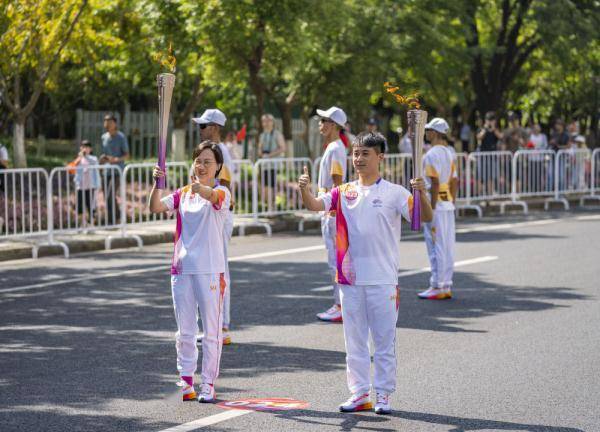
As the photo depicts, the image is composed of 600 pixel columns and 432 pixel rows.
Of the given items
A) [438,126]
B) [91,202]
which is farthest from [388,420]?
[91,202]

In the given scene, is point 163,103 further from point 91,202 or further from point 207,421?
point 91,202

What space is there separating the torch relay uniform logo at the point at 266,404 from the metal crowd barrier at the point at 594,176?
59.1 feet

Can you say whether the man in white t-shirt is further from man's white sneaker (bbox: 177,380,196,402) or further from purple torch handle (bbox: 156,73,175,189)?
man's white sneaker (bbox: 177,380,196,402)

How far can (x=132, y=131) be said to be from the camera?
40031 mm

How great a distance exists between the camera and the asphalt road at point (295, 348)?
7.39m

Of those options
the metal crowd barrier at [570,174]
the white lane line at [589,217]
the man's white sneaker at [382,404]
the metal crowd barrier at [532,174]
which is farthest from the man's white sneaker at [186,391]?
the metal crowd barrier at [570,174]

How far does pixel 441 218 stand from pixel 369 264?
16.7ft

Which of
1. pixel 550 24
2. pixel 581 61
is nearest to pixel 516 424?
pixel 550 24

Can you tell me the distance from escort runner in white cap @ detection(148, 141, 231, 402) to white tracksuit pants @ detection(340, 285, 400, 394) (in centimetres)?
88

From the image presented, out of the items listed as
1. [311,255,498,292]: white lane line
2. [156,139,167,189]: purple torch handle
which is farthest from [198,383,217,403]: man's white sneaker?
[311,255,498,292]: white lane line

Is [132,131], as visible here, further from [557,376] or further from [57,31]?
[557,376]

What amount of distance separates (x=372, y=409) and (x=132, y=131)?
109ft

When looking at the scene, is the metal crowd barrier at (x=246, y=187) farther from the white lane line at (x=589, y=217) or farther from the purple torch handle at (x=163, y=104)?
the purple torch handle at (x=163, y=104)

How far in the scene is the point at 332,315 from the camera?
1103 cm
